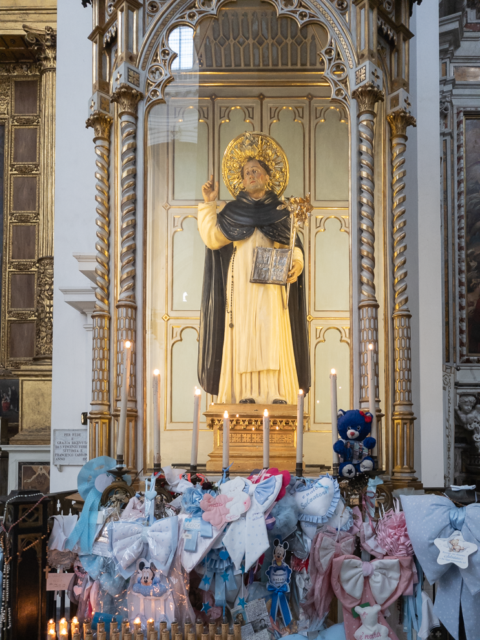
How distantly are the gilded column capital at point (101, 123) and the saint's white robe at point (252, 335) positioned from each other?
788 millimetres

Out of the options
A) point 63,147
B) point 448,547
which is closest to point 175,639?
point 448,547

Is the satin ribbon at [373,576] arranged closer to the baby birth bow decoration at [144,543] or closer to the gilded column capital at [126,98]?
the baby birth bow decoration at [144,543]

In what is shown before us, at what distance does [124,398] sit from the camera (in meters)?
3.71

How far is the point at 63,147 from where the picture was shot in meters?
5.93

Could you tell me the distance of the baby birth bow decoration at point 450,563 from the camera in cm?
291

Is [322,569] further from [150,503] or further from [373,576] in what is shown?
[150,503]

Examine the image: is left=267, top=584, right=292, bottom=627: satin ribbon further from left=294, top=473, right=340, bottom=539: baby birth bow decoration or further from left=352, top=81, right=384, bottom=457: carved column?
left=352, top=81, right=384, bottom=457: carved column

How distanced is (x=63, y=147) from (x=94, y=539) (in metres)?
3.67

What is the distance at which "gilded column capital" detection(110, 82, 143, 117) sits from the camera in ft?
14.9

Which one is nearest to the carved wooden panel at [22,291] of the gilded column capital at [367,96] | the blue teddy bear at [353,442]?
the gilded column capital at [367,96]

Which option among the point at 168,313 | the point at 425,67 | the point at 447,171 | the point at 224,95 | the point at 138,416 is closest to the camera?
the point at 138,416

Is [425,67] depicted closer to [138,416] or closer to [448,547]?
[138,416]

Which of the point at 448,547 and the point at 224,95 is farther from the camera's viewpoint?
the point at 224,95

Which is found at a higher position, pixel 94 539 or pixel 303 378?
pixel 303 378
